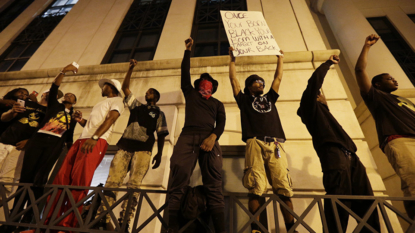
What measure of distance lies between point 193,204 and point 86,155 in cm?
172

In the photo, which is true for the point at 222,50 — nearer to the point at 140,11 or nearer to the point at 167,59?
the point at 167,59

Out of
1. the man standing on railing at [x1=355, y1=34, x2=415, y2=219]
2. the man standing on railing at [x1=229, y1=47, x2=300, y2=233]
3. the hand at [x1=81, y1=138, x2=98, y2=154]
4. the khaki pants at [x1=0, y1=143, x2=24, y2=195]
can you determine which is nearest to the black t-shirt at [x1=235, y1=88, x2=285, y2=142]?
the man standing on railing at [x1=229, y1=47, x2=300, y2=233]

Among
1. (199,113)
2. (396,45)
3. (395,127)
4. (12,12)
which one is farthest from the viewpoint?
(12,12)

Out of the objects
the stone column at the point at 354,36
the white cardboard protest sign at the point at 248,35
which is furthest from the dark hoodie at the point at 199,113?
the stone column at the point at 354,36

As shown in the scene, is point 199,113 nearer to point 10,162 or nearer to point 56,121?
point 56,121

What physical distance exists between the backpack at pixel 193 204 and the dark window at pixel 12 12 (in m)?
13.0

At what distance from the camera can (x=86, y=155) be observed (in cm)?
258

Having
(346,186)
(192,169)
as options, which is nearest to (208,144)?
(192,169)

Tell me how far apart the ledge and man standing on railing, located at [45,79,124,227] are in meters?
2.43

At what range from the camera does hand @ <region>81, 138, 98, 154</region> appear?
8.20 feet

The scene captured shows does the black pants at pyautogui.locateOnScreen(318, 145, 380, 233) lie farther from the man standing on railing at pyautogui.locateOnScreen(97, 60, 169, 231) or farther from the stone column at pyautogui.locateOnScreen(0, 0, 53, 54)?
the stone column at pyautogui.locateOnScreen(0, 0, 53, 54)

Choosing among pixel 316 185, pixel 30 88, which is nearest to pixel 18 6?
pixel 30 88

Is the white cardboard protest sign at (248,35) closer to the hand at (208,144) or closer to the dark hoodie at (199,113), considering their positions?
the dark hoodie at (199,113)

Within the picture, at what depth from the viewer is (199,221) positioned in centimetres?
197
